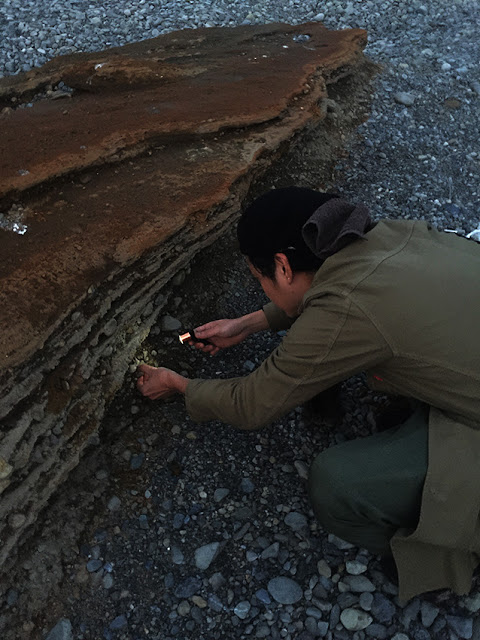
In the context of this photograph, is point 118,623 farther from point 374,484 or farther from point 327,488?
point 374,484

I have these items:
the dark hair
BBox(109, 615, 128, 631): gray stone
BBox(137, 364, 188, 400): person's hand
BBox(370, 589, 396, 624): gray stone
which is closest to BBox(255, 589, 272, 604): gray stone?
BBox(370, 589, 396, 624): gray stone

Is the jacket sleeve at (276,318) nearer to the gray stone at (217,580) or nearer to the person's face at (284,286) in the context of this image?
the person's face at (284,286)

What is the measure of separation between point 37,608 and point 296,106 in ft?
9.69

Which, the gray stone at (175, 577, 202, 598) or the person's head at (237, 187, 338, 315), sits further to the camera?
the gray stone at (175, 577, 202, 598)

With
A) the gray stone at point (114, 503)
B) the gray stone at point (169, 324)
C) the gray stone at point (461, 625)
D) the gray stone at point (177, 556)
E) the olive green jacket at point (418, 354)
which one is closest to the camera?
the olive green jacket at point (418, 354)

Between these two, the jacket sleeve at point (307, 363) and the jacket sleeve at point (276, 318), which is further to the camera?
the jacket sleeve at point (276, 318)

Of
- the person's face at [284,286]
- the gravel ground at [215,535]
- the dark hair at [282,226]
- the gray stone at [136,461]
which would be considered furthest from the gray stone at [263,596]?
the dark hair at [282,226]

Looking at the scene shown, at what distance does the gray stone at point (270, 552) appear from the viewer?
7.66ft

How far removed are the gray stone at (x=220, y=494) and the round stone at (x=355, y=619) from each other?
0.62 m

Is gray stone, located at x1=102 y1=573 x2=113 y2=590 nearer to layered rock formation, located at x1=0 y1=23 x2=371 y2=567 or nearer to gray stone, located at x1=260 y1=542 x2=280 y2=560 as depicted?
layered rock formation, located at x1=0 y1=23 x2=371 y2=567

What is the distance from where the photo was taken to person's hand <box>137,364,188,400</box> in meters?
2.53

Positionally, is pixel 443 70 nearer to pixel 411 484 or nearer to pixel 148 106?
pixel 148 106

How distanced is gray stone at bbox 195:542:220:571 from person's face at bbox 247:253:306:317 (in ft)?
3.05

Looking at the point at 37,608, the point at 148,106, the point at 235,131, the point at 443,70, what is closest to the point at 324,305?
the point at 37,608
